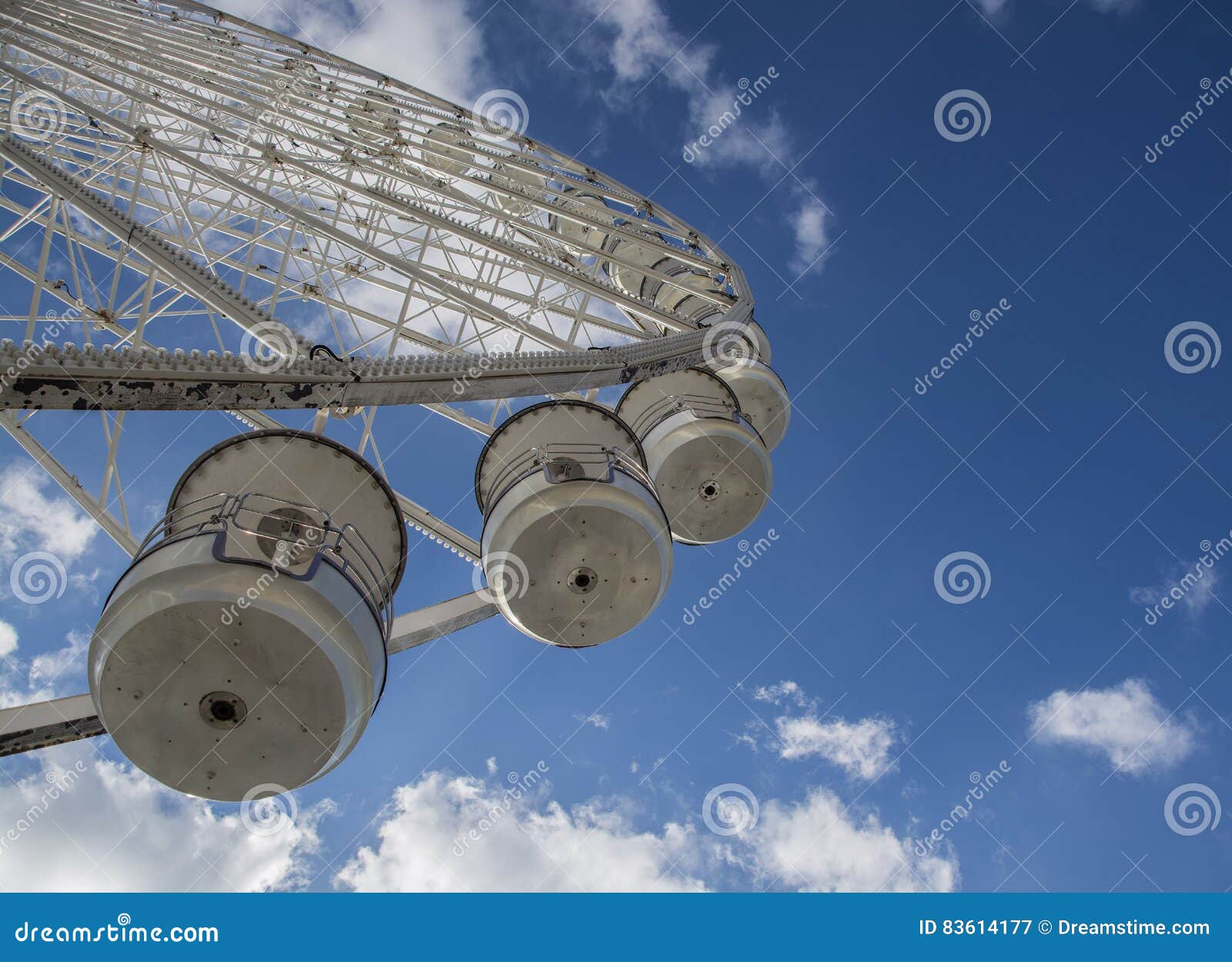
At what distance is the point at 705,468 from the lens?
16047mm

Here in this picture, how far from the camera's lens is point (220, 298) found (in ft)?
36.3

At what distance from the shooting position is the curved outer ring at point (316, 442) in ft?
34.4

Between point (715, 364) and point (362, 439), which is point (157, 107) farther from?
point (715, 364)

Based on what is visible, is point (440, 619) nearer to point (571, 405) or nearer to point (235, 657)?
point (571, 405)

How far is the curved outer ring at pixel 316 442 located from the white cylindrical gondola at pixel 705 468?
6195 millimetres

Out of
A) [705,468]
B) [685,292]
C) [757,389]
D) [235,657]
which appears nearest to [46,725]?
[235,657]

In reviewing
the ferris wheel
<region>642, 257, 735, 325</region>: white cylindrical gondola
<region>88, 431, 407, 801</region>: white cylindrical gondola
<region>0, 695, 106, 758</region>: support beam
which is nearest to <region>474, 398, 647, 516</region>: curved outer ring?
the ferris wheel

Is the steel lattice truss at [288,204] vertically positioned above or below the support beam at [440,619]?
above

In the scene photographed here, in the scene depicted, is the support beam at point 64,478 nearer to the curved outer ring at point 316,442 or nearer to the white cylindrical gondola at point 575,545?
the curved outer ring at point 316,442

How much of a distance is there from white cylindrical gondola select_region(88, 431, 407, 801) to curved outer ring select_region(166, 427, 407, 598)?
1.51 m

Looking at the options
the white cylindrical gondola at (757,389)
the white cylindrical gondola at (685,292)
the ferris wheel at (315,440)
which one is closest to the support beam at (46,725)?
the ferris wheel at (315,440)

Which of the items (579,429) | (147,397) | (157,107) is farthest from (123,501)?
(157,107)

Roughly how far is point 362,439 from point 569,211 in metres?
11.0

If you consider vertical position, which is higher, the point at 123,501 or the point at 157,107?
the point at 157,107
